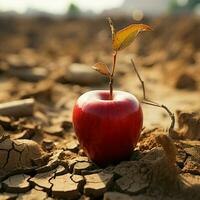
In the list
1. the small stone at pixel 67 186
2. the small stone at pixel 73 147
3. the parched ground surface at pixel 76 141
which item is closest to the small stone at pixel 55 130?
the parched ground surface at pixel 76 141

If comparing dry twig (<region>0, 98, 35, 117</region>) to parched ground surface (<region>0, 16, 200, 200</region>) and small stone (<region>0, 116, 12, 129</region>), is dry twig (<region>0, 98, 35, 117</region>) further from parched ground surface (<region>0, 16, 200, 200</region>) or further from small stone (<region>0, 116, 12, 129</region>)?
small stone (<region>0, 116, 12, 129</region>)

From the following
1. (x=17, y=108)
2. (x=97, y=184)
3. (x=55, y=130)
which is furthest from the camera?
(x=17, y=108)

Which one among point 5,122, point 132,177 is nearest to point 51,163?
point 132,177

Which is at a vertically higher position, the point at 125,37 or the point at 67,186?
the point at 125,37

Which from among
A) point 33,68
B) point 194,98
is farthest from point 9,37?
point 194,98

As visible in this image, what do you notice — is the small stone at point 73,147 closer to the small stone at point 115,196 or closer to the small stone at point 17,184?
the small stone at point 17,184

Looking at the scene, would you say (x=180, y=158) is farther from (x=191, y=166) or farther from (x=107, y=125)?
(x=107, y=125)
